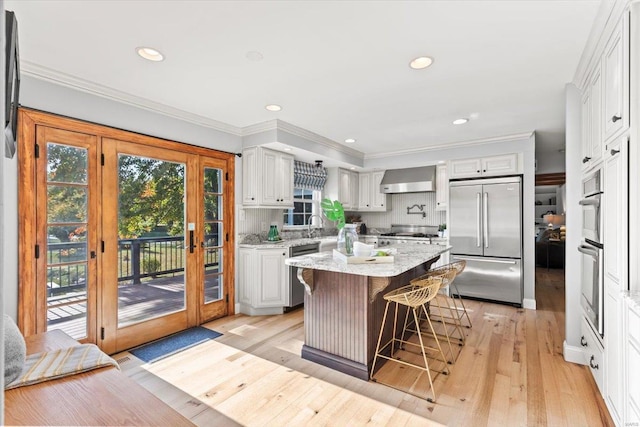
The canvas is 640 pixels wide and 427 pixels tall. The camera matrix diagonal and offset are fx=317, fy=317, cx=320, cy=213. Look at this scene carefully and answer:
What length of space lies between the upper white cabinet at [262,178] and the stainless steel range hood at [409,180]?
2.20 meters

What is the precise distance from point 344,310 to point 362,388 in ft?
1.90

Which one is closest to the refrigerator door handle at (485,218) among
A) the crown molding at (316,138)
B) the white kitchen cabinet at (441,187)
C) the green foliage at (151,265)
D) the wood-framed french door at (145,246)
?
the white kitchen cabinet at (441,187)

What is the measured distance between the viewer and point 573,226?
2697 millimetres

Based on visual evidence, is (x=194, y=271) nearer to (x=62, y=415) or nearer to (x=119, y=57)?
(x=119, y=57)

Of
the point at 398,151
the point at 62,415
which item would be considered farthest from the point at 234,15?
the point at 398,151

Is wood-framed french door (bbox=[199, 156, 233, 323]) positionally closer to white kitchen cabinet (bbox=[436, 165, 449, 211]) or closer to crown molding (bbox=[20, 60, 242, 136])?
crown molding (bbox=[20, 60, 242, 136])

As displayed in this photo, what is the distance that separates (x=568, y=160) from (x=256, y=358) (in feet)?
10.6

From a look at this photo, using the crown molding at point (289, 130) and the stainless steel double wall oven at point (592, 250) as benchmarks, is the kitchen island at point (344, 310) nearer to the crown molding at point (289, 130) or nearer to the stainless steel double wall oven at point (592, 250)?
the stainless steel double wall oven at point (592, 250)

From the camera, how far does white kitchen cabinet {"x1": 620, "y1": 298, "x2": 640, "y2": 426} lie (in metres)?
1.43

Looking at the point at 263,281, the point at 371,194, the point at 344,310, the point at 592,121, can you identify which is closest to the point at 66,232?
the point at 263,281

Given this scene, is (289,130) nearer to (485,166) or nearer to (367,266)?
(367,266)

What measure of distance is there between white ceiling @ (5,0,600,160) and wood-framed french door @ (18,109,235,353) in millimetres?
564

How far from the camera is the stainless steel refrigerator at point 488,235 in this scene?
432 centimetres

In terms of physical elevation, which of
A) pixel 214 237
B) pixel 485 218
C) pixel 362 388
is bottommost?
pixel 362 388
